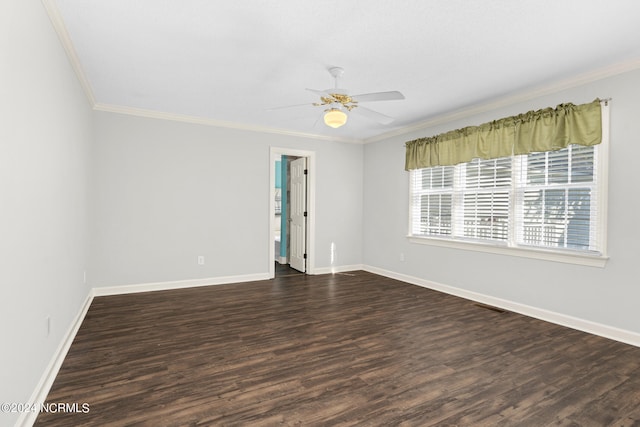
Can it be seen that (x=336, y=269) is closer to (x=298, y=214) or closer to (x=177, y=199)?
(x=298, y=214)

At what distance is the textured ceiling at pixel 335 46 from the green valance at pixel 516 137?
0.35 m

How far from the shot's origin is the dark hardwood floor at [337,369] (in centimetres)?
194

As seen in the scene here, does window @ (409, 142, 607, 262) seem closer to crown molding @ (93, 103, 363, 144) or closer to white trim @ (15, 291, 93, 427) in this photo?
crown molding @ (93, 103, 363, 144)

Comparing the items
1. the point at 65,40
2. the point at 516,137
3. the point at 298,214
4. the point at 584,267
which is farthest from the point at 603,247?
the point at 65,40

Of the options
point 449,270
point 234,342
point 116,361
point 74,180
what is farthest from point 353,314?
point 74,180

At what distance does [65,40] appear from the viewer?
2605mm

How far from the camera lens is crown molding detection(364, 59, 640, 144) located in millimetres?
3063

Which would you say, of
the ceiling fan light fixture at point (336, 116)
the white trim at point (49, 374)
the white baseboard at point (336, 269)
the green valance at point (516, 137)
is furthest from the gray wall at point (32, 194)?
the green valance at point (516, 137)

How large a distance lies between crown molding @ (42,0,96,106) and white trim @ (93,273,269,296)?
Answer: 2.54 meters

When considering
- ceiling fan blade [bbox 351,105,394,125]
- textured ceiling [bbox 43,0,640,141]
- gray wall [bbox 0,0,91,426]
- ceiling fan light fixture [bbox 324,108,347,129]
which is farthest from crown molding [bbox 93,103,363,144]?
ceiling fan light fixture [bbox 324,108,347,129]

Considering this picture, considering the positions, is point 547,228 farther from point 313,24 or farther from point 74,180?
point 74,180

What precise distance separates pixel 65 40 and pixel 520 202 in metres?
4.79

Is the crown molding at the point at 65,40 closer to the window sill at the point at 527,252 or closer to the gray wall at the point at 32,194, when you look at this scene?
the gray wall at the point at 32,194

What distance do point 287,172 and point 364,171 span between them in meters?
1.66
